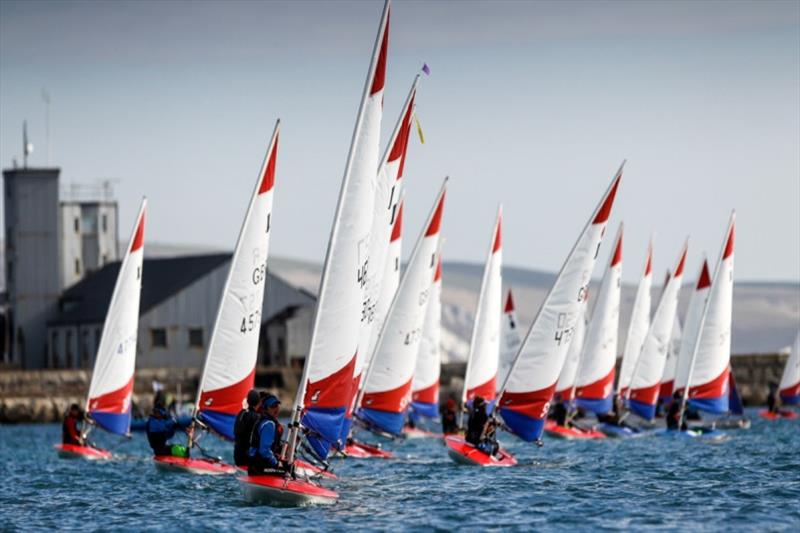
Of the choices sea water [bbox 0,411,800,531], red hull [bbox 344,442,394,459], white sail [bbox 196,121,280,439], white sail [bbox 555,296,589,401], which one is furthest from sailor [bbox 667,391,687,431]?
white sail [bbox 196,121,280,439]

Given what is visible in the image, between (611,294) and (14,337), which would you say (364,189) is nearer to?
(611,294)

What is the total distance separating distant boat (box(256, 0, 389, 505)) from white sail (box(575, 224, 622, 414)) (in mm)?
22803

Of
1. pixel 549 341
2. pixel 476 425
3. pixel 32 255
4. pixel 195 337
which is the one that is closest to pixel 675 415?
pixel 549 341

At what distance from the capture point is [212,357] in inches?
1164

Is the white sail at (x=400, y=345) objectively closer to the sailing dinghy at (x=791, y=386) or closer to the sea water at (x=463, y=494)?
the sea water at (x=463, y=494)

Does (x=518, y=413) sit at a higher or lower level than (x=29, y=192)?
lower

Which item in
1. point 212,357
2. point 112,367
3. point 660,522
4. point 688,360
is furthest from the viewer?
point 688,360

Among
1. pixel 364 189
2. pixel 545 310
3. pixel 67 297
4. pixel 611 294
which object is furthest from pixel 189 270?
pixel 364 189

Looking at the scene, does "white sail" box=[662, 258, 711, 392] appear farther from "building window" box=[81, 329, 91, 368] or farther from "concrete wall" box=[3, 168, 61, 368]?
"concrete wall" box=[3, 168, 61, 368]

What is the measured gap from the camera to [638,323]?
55281mm

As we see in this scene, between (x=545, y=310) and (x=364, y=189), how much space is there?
10.1m

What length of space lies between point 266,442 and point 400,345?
13130mm

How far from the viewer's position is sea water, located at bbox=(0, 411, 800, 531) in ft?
68.4

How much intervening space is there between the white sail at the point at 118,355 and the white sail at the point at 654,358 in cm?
1780
